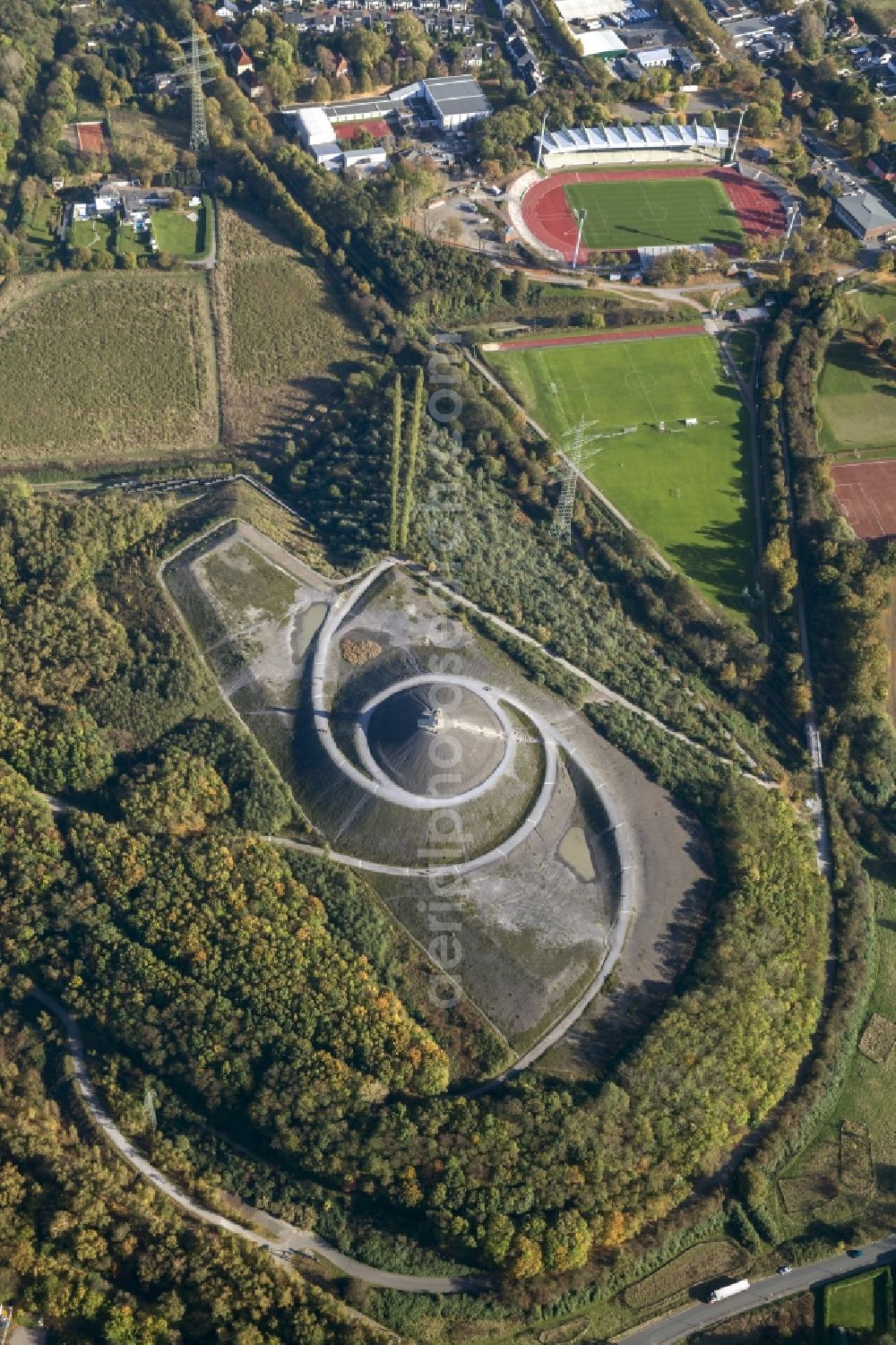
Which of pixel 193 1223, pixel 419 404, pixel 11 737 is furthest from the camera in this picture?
pixel 419 404

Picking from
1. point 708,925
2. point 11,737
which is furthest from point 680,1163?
point 11,737

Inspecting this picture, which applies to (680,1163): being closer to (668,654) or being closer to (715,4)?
(668,654)

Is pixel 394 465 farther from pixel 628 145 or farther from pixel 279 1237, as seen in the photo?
pixel 279 1237

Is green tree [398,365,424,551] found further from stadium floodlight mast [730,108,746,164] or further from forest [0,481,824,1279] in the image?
stadium floodlight mast [730,108,746,164]

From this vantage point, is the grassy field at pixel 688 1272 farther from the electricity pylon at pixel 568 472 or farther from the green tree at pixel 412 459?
the electricity pylon at pixel 568 472

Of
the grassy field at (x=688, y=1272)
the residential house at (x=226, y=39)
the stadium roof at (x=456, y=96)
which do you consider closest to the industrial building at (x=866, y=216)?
the stadium roof at (x=456, y=96)

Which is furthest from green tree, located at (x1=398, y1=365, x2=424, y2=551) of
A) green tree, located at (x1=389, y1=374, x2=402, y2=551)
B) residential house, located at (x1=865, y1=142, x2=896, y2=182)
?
residential house, located at (x1=865, y1=142, x2=896, y2=182)
